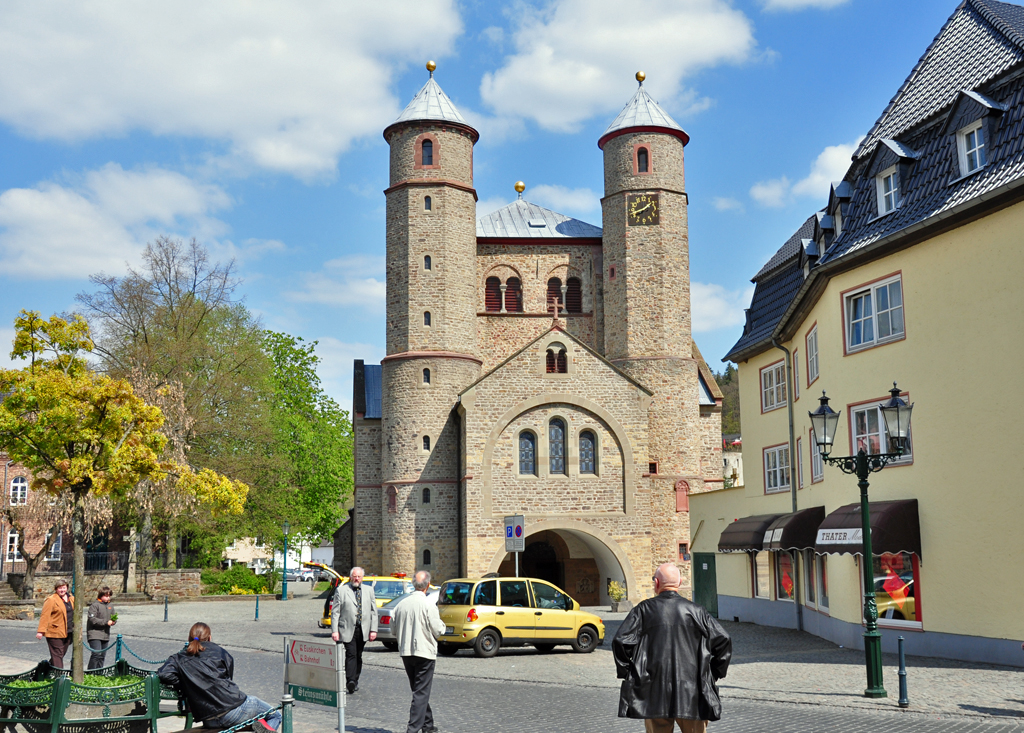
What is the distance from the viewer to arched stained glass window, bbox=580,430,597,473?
3609 centimetres

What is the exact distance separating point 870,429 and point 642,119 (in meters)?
25.7

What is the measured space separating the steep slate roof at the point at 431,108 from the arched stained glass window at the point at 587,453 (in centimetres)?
1395

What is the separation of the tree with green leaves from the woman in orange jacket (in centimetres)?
254

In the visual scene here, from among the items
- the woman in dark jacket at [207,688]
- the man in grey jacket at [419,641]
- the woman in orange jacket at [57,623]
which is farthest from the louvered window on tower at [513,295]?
the woman in dark jacket at [207,688]

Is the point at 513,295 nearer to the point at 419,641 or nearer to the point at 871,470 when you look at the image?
the point at 871,470

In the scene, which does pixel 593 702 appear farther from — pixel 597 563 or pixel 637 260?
pixel 637 260

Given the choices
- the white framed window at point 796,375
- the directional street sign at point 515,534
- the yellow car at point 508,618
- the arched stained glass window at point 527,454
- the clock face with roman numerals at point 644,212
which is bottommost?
the yellow car at point 508,618

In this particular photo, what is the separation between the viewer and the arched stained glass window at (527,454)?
35844 mm

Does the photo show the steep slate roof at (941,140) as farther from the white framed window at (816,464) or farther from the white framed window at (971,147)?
the white framed window at (816,464)

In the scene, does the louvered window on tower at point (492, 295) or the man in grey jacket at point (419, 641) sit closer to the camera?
the man in grey jacket at point (419, 641)

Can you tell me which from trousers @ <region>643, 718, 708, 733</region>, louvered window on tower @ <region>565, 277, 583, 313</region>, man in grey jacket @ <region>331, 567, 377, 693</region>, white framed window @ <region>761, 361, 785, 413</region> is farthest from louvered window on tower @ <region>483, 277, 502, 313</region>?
trousers @ <region>643, 718, 708, 733</region>

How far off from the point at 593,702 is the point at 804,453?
12.4m

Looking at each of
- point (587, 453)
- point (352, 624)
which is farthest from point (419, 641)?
point (587, 453)

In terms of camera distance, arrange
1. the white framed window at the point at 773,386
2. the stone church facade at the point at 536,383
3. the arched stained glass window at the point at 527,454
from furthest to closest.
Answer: the arched stained glass window at the point at 527,454 → the stone church facade at the point at 536,383 → the white framed window at the point at 773,386
